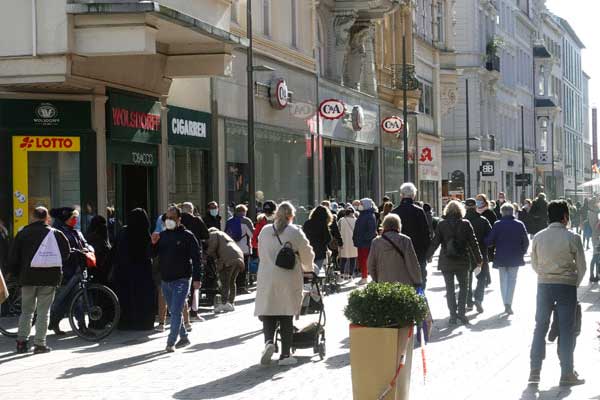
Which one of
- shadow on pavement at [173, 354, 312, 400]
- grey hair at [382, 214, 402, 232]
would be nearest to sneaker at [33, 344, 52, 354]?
shadow on pavement at [173, 354, 312, 400]

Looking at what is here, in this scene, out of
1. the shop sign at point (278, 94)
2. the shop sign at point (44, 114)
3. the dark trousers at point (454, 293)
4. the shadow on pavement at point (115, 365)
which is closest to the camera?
the shadow on pavement at point (115, 365)

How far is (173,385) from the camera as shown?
1243 cm

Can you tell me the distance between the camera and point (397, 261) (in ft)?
48.4

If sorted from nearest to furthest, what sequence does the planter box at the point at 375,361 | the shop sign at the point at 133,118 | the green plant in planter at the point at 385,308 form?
the planter box at the point at 375,361 → the green plant in planter at the point at 385,308 → the shop sign at the point at 133,118

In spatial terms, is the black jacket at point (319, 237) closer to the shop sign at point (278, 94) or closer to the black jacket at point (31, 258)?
the black jacket at point (31, 258)

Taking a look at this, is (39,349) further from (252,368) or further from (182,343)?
(252,368)

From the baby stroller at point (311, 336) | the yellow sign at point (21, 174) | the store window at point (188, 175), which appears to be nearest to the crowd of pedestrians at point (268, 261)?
the baby stroller at point (311, 336)

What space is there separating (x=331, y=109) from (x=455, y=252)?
70.3 feet

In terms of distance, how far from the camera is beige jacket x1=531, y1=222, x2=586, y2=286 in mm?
11961

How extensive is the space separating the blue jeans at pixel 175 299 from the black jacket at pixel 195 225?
11.1ft

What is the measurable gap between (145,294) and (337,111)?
22.4 m

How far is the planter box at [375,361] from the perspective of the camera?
10.0 meters

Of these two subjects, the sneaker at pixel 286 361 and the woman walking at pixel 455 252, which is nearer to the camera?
the sneaker at pixel 286 361

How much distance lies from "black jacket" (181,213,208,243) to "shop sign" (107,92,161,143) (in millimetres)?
5669
